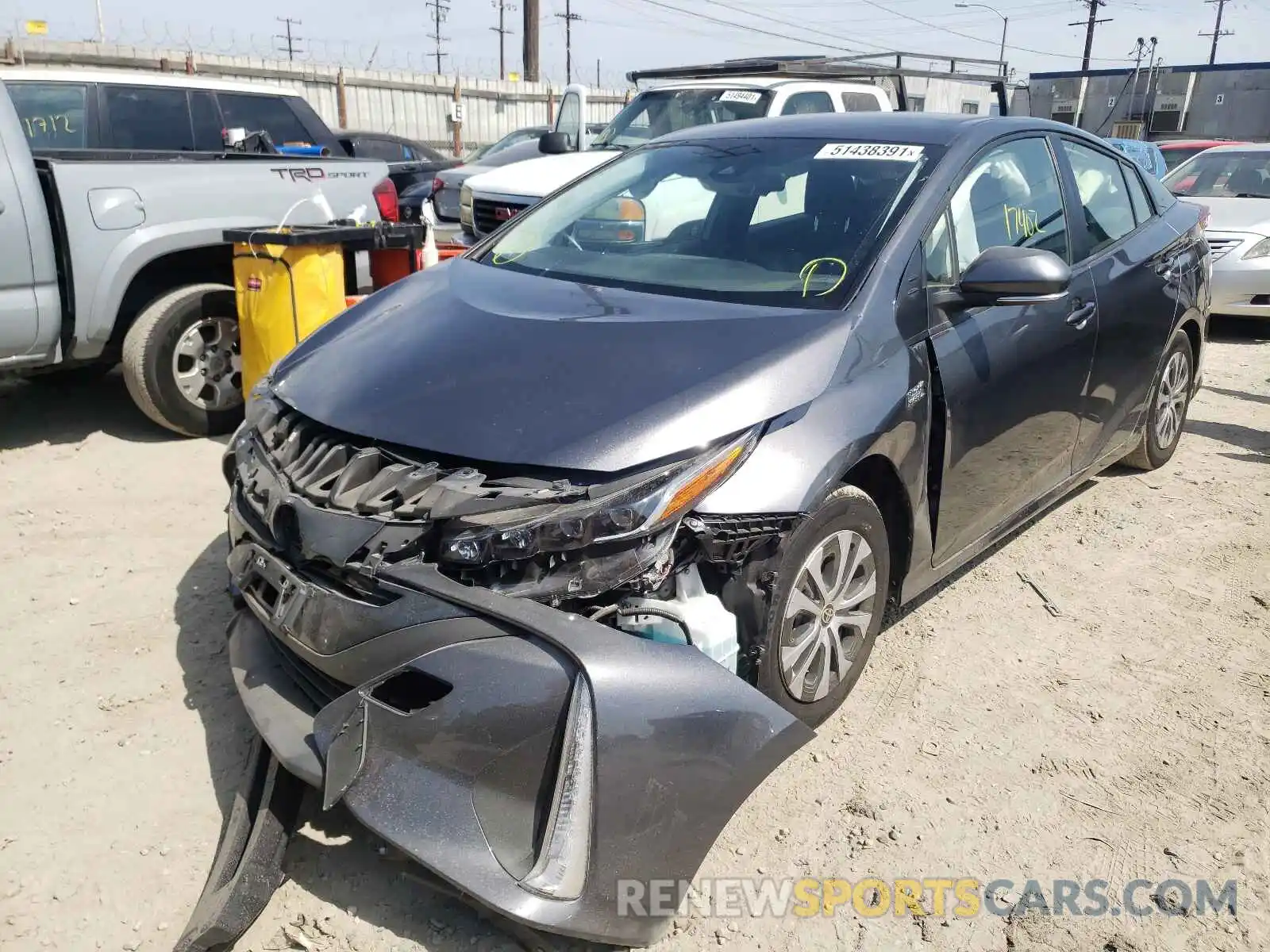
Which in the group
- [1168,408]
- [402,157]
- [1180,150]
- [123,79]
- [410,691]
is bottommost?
[1168,408]

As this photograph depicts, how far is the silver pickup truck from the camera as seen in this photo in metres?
4.66

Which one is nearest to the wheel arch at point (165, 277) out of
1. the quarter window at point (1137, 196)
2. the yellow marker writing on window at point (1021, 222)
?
the yellow marker writing on window at point (1021, 222)

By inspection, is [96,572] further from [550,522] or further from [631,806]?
[631,806]

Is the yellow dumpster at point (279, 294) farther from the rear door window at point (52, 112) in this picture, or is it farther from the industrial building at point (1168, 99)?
the industrial building at point (1168, 99)

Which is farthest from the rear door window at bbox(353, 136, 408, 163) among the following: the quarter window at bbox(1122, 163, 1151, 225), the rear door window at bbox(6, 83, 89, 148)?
the quarter window at bbox(1122, 163, 1151, 225)

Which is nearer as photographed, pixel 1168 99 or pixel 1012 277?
pixel 1012 277

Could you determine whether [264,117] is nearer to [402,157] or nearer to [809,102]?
[809,102]

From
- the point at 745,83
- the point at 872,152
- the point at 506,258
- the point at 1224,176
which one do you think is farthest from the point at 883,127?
the point at 1224,176

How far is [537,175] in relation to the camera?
8.41m

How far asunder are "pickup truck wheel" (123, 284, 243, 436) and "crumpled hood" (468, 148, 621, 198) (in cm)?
321

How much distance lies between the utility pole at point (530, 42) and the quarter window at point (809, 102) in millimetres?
22034

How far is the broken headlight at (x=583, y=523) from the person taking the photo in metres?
2.19

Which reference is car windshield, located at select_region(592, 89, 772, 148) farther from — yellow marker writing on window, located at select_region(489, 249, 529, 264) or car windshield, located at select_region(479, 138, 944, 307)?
yellow marker writing on window, located at select_region(489, 249, 529, 264)

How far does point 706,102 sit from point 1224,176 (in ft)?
17.9
